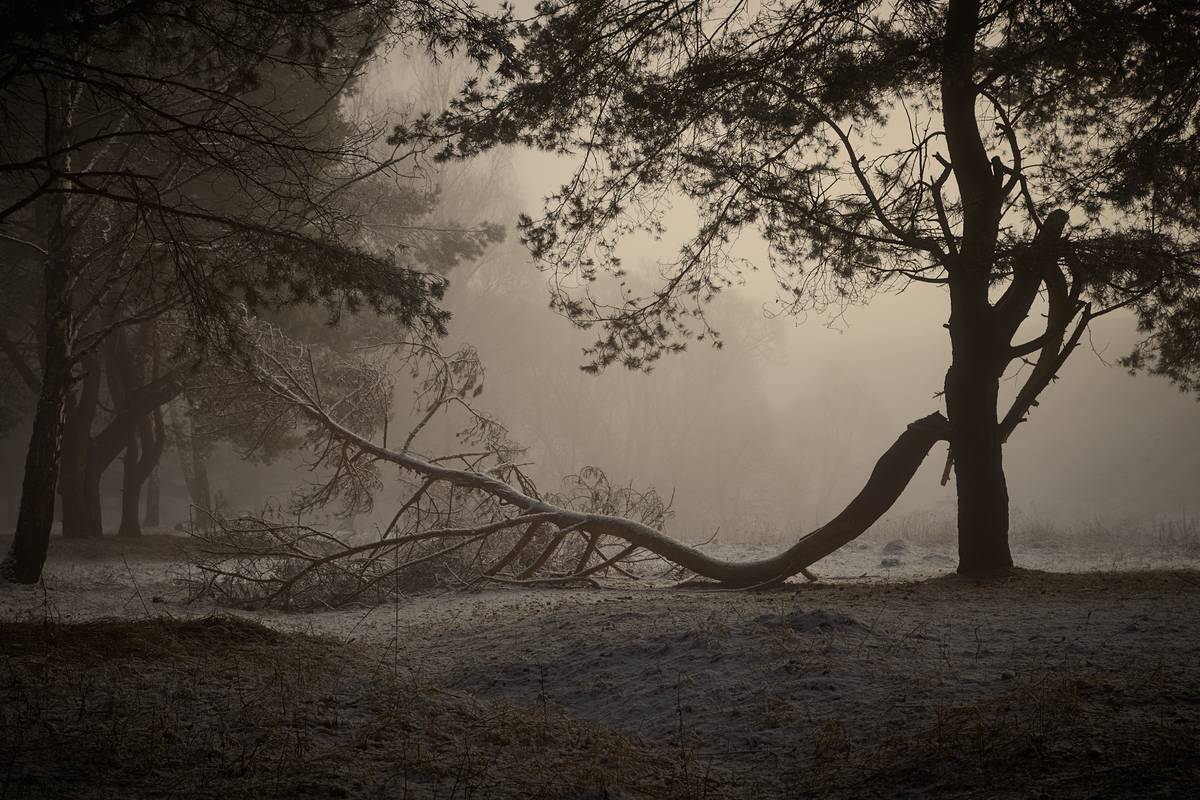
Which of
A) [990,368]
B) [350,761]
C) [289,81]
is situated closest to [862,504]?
[990,368]

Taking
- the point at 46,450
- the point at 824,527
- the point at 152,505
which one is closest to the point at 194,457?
the point at 152,505

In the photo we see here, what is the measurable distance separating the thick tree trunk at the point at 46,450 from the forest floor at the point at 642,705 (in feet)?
16.6

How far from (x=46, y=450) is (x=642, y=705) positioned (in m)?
8.38

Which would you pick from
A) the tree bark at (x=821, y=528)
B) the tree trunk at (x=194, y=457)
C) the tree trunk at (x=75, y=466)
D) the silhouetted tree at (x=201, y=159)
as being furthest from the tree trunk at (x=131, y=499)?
the tree bark at (x=821, y=528)

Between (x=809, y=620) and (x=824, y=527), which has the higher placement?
(x=824, y=527)

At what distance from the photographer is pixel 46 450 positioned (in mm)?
9648

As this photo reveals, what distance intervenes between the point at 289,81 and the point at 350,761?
52.8 ft

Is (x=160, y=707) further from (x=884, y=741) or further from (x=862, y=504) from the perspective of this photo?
(x=862, y=504)

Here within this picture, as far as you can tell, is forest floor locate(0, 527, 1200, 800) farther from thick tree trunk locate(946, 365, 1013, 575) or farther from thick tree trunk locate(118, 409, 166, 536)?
thick tree trunk locate(118, 409, 166, 536)

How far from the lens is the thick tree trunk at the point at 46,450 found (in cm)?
964

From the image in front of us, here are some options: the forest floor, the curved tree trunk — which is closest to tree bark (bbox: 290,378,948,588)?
the curved tree trunk

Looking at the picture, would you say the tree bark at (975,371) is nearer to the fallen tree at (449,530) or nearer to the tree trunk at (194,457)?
the fallen tree at (449,530)

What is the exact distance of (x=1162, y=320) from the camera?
9.21 meters

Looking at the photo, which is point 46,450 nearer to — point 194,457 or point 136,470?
point 136,470
